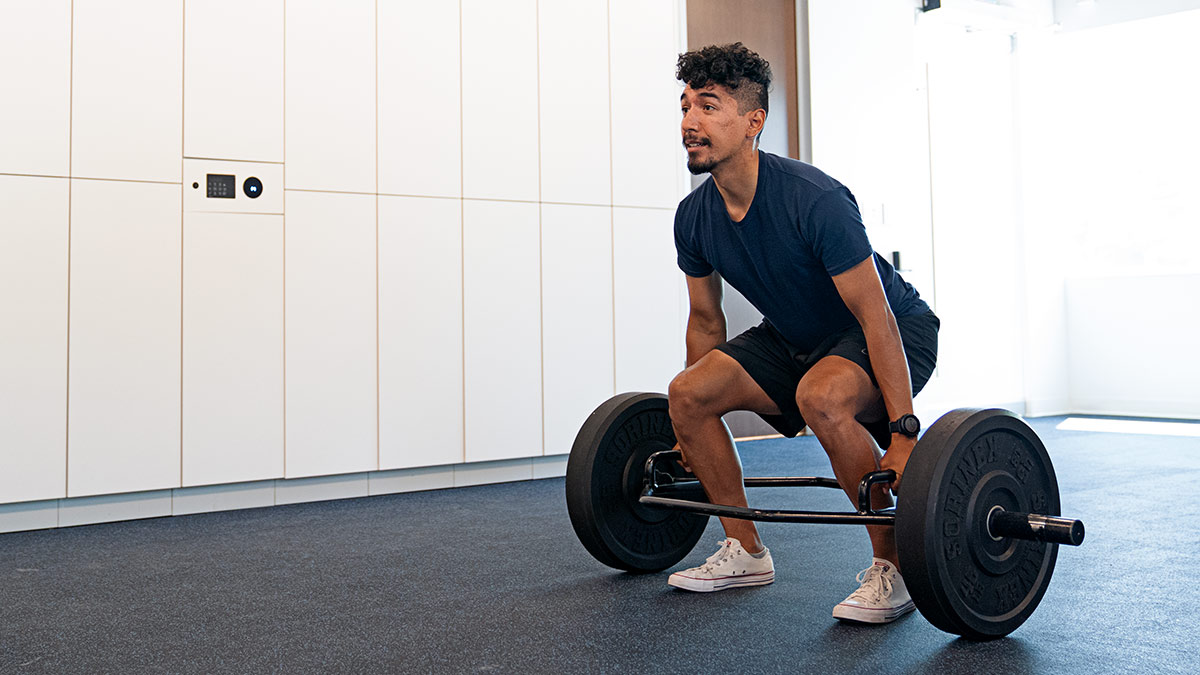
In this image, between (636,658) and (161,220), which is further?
(161,220)

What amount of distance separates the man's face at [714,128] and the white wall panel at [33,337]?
7.82 ft

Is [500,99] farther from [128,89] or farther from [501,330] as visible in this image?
[128,89]

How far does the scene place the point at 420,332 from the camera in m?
3.93

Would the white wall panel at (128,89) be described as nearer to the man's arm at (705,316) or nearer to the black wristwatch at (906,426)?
the man's arm at (705,316)

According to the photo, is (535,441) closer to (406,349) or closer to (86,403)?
(406,349)

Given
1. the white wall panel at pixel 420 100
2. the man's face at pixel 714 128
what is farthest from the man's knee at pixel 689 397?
the white wall panel at pixel 420 100

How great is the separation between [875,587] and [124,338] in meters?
2.70

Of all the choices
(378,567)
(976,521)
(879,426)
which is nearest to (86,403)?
(378,567)

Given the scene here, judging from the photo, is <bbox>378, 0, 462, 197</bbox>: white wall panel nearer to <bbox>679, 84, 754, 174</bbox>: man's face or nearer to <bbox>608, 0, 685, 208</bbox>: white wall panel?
<bbox>608, 0, 685, 208</bbox>: white wall panel

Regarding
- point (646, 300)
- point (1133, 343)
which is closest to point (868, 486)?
point (646, 300)

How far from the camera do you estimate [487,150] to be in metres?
4.09

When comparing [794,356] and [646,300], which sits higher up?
[646,300]

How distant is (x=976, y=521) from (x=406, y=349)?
2.64 metres

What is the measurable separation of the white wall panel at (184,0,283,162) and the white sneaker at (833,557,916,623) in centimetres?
273
